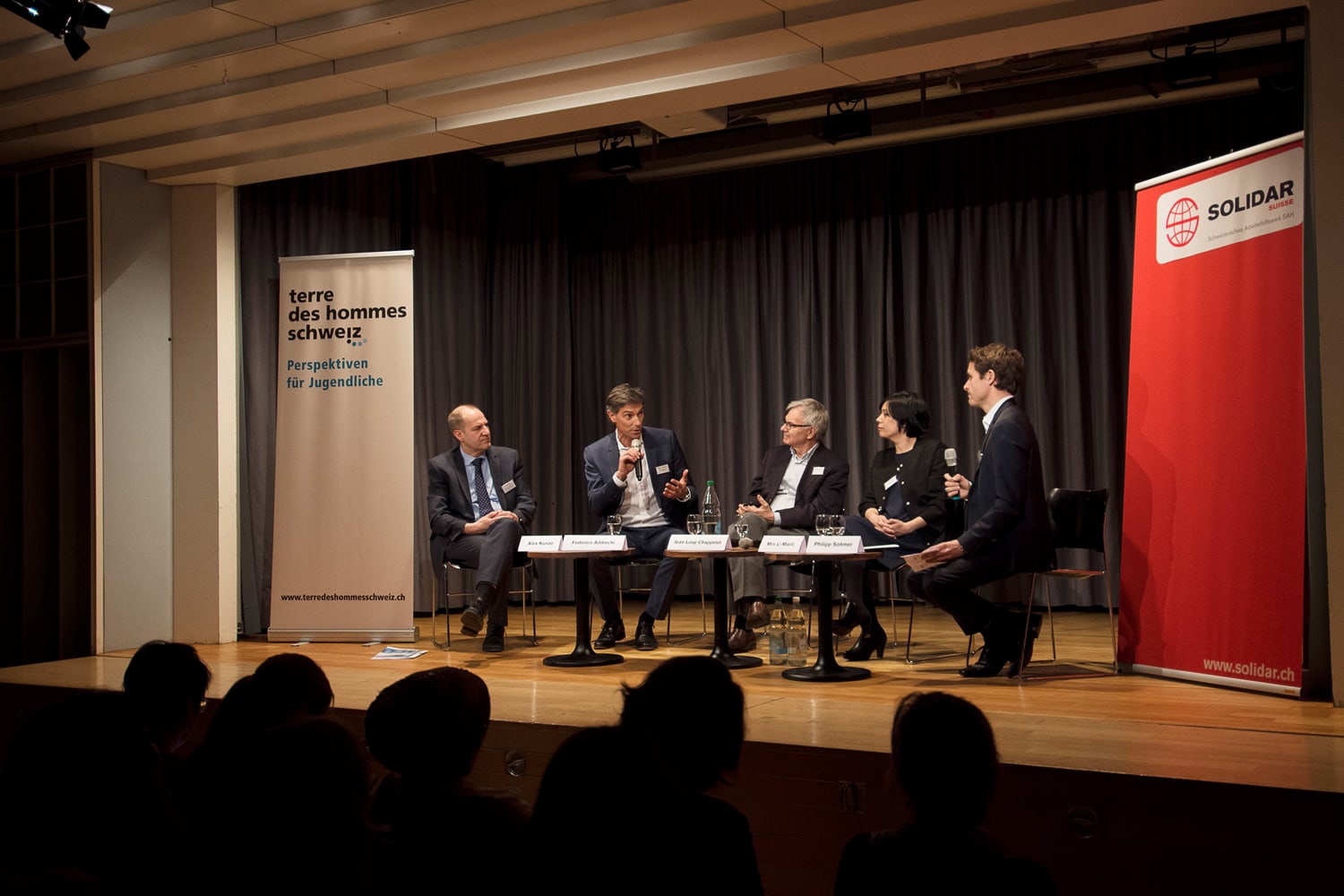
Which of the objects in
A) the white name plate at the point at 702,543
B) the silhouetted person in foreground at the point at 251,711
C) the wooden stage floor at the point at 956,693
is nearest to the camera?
the silhouetted person in foreground at the point at 251,711

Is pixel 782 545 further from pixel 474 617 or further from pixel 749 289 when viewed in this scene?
pixel 749 289

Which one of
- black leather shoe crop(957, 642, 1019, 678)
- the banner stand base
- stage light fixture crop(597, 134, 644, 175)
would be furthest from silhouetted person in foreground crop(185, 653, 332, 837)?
stage light fixture crop(597, 134, 644, 175)

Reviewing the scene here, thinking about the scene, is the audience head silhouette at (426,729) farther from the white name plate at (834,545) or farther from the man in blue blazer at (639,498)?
the man in blue blazer at (639,498)

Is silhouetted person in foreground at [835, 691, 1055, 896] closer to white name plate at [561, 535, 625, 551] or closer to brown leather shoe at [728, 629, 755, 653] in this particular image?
white name plate at [561, 535, 625, 551]

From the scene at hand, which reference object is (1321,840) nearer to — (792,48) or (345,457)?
(792,48)

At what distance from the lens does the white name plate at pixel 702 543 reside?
16.7ft

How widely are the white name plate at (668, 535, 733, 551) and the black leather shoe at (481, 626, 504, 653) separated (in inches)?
55.5

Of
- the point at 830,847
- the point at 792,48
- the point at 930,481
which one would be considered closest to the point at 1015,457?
the point at 930,481

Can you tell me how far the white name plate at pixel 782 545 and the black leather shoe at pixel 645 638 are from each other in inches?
53.3

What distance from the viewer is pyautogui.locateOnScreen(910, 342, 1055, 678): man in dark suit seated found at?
15.8ft

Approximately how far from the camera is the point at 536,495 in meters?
8.57

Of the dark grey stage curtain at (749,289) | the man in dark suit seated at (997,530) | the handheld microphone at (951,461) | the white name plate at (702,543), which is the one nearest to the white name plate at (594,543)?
the white name plate at (702,543)

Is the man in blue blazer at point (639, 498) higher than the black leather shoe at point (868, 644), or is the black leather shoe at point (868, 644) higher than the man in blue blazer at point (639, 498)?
the man in blue blazer at point (639, 498)

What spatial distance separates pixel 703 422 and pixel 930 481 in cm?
303
